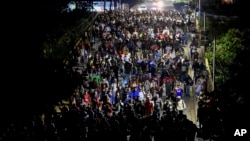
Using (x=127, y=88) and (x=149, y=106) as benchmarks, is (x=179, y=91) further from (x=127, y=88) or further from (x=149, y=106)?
(x=149, y=106)

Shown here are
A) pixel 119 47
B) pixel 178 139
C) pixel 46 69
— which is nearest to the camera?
pixel 46 69

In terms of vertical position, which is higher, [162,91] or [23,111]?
[23,111]

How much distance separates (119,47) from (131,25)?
756 centimetres

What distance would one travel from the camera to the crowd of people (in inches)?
561

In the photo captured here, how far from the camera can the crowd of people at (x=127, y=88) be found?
14246 millimetres

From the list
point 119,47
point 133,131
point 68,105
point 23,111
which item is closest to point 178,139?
point 133,131

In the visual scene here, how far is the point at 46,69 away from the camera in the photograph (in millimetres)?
12789

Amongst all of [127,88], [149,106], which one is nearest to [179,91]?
[127,88]

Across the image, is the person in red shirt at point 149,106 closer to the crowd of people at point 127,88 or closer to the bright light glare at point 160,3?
the crowd of people at point 127,88

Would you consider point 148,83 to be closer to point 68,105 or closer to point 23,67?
point 68,105

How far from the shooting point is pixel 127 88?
22.5m

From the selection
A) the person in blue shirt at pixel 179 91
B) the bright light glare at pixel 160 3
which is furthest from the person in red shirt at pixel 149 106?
the bright light glare at pixel 160 3

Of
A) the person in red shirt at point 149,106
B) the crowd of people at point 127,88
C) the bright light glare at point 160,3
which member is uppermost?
the bright light glare at point 160,3

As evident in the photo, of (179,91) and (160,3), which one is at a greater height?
(160,3)
